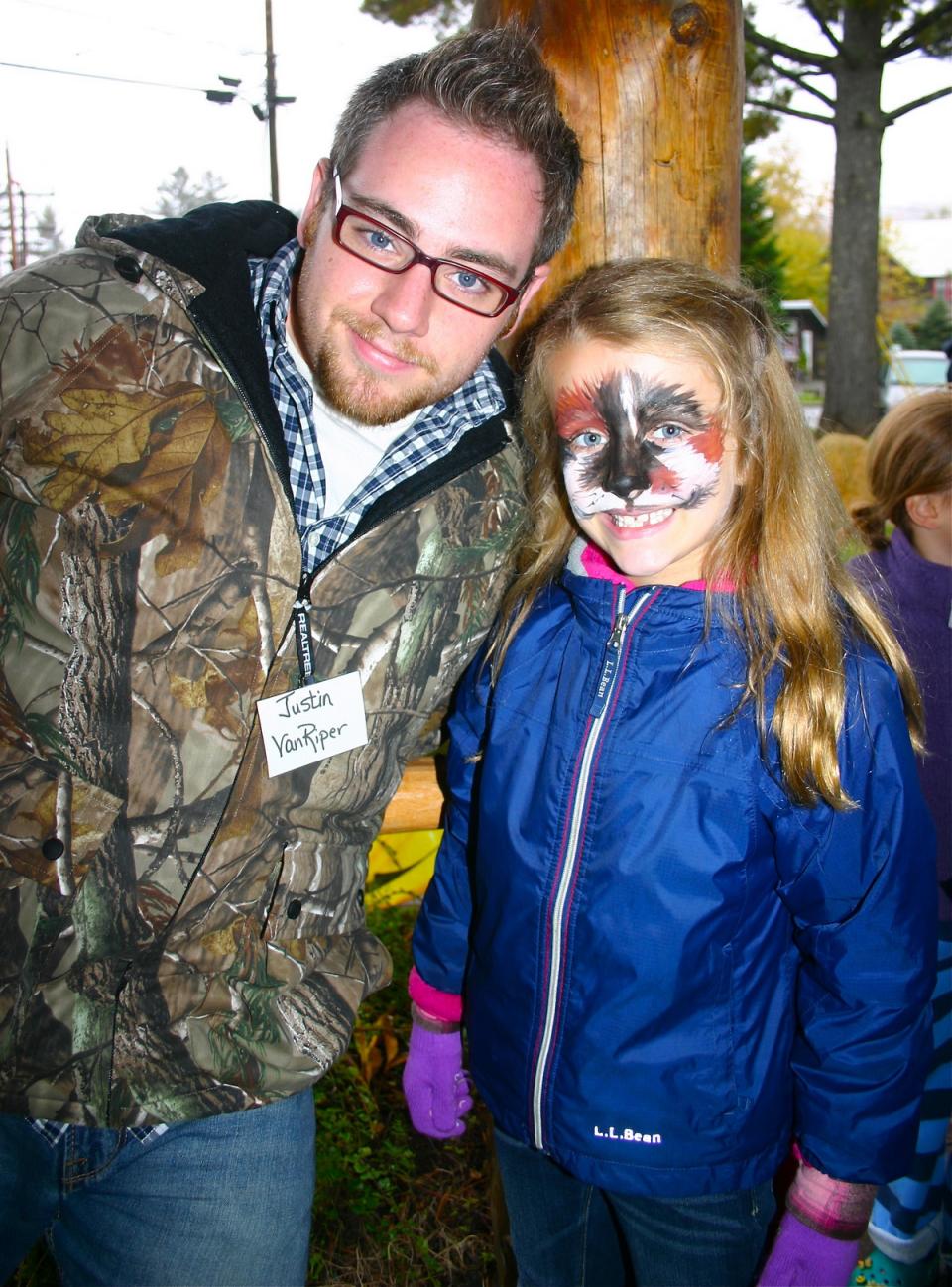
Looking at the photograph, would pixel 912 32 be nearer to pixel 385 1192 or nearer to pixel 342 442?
pixel 342 442

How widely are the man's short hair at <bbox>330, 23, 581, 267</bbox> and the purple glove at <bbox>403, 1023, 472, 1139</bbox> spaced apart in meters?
1.58

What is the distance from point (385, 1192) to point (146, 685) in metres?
2.06

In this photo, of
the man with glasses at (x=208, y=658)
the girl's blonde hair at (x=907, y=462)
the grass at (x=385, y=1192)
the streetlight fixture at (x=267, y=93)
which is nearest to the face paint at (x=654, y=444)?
the man with glasses at (x=208, y=658)

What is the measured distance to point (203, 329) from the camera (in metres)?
1.65

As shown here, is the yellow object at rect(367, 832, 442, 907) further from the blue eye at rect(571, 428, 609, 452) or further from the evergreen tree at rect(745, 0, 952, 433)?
the evergreen tree at rect(745, 0, 952, 433)

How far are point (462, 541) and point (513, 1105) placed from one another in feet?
3.37

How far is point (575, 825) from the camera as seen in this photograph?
1.62m

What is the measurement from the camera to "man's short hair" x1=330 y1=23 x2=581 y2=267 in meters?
1.77

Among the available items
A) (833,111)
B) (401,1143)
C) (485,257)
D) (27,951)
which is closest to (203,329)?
(485,257)

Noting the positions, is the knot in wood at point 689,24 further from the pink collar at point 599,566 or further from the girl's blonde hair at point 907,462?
the girl's blonde hair at point 907,462

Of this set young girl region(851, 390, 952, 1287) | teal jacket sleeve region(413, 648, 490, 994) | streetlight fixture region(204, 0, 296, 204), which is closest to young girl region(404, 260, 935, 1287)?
teal jacket sleeve region(413, 648, 490, 994)

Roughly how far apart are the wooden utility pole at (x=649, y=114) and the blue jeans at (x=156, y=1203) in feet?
5.91

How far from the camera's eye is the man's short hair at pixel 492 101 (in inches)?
69.6

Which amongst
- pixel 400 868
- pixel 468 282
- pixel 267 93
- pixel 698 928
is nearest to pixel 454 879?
pixel 698 928
